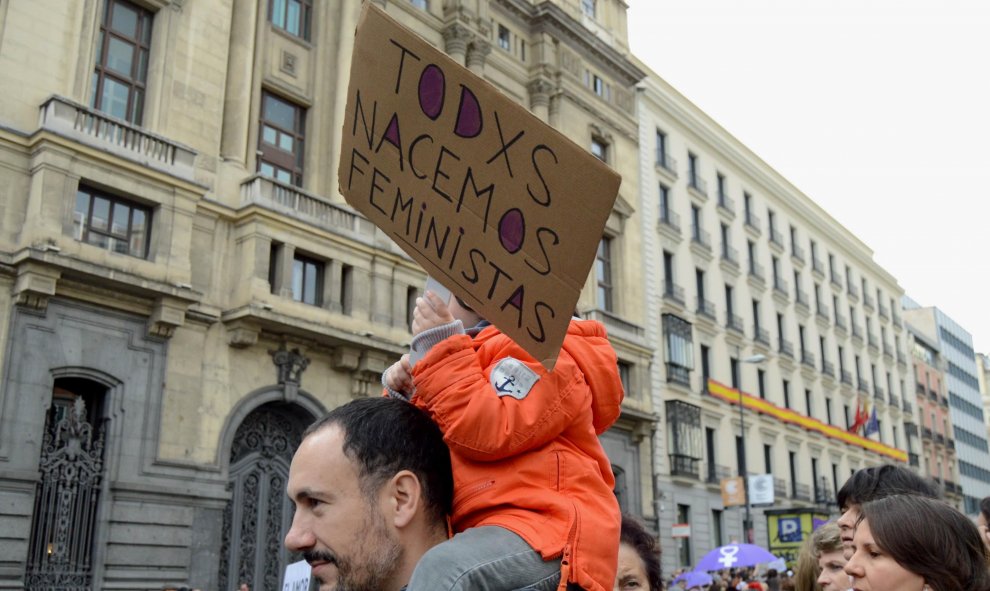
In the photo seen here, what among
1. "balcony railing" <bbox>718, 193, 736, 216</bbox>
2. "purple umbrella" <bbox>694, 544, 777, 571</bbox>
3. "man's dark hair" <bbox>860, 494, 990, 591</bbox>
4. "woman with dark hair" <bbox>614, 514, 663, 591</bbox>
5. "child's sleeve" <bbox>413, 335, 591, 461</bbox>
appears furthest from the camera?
"balcony railing" <bbox>718, 193, 736, 216</bbox>

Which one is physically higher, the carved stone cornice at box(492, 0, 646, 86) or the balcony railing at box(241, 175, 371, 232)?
the carved stone cornice at box(492, 0, 646, 86)

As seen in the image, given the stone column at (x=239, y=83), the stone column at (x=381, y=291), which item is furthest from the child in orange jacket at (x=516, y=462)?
the stone column at (x=381, y=291)

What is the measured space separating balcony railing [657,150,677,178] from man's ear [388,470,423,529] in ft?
121

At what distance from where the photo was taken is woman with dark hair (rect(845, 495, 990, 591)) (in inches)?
128

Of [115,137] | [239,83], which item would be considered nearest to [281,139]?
[239,83]

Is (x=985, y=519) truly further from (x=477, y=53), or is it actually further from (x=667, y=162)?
(x=667, y=162)

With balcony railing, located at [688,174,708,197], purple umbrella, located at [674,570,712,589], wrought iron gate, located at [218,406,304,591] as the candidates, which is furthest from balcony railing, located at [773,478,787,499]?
wrought iron gate, located at [218,406,304,591]

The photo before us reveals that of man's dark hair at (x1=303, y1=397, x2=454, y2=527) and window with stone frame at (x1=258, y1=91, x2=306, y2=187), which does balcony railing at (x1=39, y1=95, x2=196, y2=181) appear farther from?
man's dark hair at (x1=303, y1=397, x2=454, y2=527)

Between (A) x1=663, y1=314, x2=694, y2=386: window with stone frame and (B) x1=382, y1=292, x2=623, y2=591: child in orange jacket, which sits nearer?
(B) x1=382, y1=292, x2=623, y2=591: child in orange jacket

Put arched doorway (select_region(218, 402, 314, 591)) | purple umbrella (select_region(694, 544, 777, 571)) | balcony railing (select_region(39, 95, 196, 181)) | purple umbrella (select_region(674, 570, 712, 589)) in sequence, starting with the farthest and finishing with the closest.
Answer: purple umbrella (select_region(674, 570, 712, 589))
purple umbrella (select_region(694, 544, 777, 571))
arched doorway (select_region(218, 402, 314, 591))
balcony railing (select_region(39, 95, 196, 181))

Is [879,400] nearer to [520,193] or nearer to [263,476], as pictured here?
[263,476]

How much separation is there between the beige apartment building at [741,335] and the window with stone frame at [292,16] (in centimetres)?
1625

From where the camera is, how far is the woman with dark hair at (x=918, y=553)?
324 centimetres

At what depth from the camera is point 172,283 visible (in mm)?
18781
